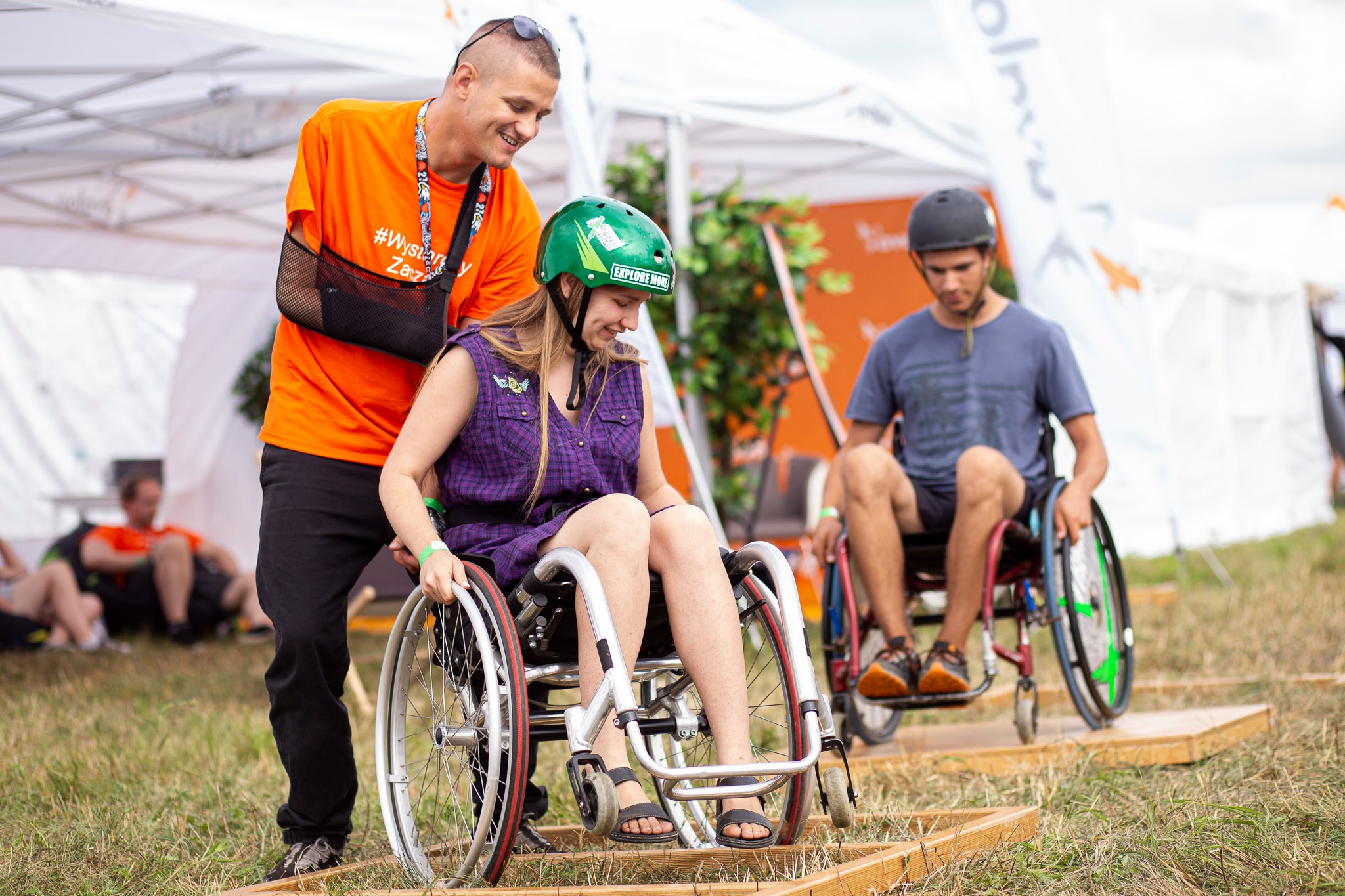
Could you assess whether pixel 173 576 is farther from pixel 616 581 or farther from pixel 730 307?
pixel 616 581

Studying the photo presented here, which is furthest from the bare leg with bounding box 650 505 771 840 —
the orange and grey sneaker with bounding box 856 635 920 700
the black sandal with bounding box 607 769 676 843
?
the orange and grey sneaker with bounding box 856 635 920 700

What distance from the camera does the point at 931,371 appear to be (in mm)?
3873

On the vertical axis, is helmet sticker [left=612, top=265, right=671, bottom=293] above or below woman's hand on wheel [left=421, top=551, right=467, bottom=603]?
above

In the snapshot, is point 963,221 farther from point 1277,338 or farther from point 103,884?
point 1277,338

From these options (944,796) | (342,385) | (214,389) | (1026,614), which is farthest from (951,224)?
(214,389)

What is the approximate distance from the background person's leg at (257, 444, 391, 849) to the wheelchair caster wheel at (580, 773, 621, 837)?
27.5 inches

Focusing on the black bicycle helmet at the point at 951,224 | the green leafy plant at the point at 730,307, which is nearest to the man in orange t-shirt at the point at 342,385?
the black bicycle helmet at the point at 951,224

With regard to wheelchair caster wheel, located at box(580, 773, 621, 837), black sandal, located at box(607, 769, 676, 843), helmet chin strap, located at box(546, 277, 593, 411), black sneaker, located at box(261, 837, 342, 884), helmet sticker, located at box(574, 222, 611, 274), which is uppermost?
helmet sticker, located at box(574, 222, 611, 274)

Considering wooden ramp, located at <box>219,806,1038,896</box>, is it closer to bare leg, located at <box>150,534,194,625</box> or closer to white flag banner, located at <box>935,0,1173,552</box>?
white flag banner, located at <box>935,0,1173,552</box>

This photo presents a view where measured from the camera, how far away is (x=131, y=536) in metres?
7.74

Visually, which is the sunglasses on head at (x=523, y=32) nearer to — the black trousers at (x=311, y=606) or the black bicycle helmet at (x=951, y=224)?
the black trousers at (x=311, y=606)

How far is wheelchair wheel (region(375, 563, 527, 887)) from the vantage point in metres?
2.10

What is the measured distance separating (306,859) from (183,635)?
5.23 meters

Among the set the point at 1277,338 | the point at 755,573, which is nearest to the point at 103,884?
the point at 755,573
